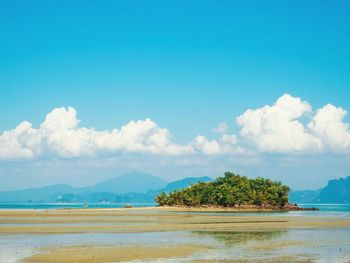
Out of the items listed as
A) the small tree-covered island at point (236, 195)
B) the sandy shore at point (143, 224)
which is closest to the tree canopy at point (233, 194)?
the small tree-covered island at point (236, 195)

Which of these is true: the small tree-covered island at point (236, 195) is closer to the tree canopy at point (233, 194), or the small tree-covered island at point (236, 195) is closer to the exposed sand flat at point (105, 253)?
the tree canopy at point (233, 194)

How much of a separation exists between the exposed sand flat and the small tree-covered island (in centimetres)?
13514

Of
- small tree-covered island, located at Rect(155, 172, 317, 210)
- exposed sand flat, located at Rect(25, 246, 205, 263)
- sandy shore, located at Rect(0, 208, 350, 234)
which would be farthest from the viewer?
small tree-covered island, located at Rect(155, 172, 317, 210)

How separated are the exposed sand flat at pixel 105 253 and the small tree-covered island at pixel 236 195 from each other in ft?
443

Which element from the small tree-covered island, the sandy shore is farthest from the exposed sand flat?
the small tree-covered island

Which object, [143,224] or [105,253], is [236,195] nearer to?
[143,224]

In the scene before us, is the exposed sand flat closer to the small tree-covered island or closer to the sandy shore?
the sandy shore

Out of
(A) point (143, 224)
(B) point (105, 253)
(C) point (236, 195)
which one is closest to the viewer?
(B) point (105, 253)

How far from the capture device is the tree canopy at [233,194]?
176 m

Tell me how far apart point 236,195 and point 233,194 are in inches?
43.8

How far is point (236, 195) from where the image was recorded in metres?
176

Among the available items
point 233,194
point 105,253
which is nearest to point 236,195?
point 233,194

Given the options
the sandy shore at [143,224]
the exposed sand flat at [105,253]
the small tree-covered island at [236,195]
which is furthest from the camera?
the small tree-covered island at [236,195]

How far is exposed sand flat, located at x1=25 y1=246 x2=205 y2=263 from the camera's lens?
113 feet
